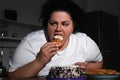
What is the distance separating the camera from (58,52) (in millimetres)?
1419

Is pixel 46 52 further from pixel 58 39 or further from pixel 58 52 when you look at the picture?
pixel 58 52

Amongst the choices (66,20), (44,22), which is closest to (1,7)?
(44,22)

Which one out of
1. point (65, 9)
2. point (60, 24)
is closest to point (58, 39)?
point (60, 24)

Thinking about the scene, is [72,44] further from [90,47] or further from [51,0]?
[51,0]

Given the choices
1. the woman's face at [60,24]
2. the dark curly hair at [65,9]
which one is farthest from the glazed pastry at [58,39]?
the dark curly hair at [65,9]

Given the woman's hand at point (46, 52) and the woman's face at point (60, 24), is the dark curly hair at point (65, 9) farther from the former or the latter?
the woman's hand at point (46, 52)

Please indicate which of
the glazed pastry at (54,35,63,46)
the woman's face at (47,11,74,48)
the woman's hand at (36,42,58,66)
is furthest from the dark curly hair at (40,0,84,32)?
the woman's hand at (36,42,58,66)

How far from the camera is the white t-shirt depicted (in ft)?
4.32

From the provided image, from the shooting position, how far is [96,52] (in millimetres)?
1604

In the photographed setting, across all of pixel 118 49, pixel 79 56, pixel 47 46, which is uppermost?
pixel 47 46

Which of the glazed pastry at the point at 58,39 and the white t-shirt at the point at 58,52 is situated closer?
the glazed pastry at the point at 58,39

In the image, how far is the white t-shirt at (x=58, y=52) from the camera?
4.32 ft

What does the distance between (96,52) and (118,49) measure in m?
3.18

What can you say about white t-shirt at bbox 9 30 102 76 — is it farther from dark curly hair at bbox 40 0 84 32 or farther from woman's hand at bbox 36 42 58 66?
woman's hand at bbox 36 42 58 66
